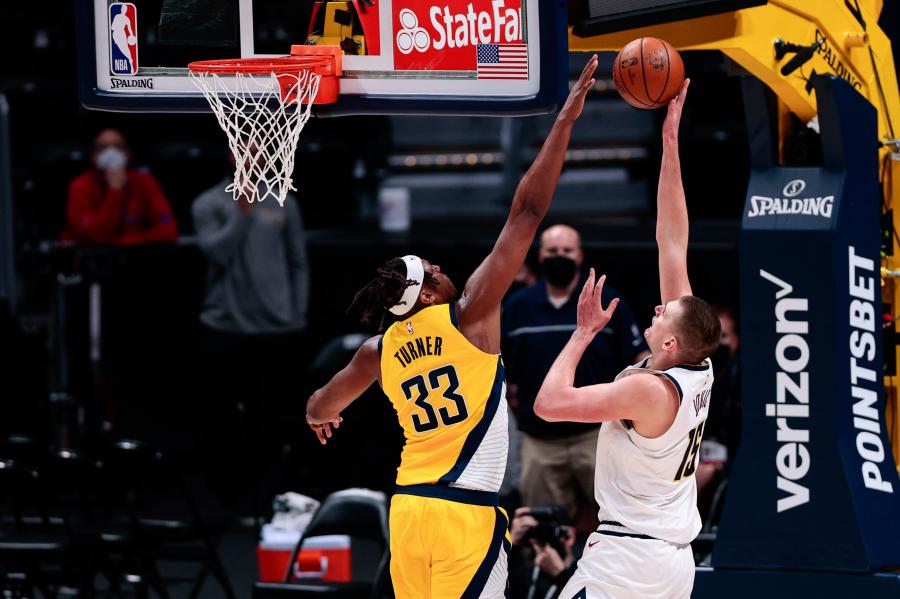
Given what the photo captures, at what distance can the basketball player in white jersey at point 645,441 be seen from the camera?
14.7 ft

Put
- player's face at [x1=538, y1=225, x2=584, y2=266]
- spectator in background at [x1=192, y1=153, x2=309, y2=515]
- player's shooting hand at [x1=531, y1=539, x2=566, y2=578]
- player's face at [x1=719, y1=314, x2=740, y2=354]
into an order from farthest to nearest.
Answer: spectator in background at [x1=192, y1=153, x2=309, y2=515]
player's face at [x1=719, y1=314, x2=740, y2=354]
player's face at [x1=538, y1=225, x2=584, y2=266]
player's shooting hand at [x1=531, y1=539, x2=566, y2=578]

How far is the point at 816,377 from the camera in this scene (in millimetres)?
5566

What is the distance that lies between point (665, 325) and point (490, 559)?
1053 millimetres

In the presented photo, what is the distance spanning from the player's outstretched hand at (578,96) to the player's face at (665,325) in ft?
2.41

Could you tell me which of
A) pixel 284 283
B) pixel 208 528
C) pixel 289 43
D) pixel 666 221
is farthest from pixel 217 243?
pixel 666 221

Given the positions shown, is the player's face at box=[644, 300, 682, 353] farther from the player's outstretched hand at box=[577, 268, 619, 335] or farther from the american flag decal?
the american flag decal

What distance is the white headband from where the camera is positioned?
4953 millimetres

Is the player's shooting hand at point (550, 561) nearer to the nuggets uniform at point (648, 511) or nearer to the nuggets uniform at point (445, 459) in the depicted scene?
the nuggets uniform at point (445, 459)

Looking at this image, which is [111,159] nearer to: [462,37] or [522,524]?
[522,524]

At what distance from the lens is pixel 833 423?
5523 millimetres

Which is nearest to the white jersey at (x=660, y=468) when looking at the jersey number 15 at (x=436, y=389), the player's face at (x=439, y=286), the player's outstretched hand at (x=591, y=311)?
the player's outstretched hand at (x=591, y=311)

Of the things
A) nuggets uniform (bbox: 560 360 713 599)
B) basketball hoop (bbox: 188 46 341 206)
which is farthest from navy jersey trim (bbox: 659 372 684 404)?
basketball hoop (bbox: 188 46 341 206)

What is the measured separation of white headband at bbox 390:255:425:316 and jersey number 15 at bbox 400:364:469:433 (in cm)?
26

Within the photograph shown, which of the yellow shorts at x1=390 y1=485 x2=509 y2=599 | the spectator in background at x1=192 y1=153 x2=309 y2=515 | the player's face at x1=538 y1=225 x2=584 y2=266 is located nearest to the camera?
the yellow shorts at x1=390 y1=485 x2=509 y2=599
